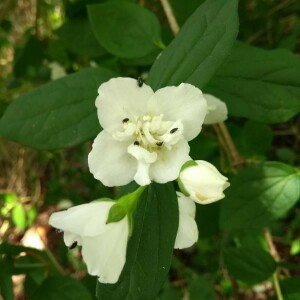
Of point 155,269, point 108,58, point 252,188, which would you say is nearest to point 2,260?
point 155,269

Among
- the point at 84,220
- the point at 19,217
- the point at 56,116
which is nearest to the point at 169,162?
the point at 84,220

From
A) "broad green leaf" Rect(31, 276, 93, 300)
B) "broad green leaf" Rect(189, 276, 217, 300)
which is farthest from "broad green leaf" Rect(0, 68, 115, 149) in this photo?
"broad green leaf" Rect(189, 276, 217, 300)

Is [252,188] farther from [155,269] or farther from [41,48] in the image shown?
[41,48]

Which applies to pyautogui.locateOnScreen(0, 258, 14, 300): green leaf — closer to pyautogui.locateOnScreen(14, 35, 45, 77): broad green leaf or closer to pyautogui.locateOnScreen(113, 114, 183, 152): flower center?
pyautogui.locateOnScreen(113, 114, 183, 152): flower center

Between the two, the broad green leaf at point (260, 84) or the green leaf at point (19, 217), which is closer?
the broad green leaf at point (260, 84)

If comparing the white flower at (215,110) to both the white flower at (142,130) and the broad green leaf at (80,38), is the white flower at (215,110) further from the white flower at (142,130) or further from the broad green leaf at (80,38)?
the broad green leaf at (80,38)

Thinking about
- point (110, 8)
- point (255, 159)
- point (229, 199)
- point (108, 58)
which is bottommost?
point (255, 159)

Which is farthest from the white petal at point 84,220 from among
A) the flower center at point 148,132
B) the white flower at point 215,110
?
the white flower at point 215,110
